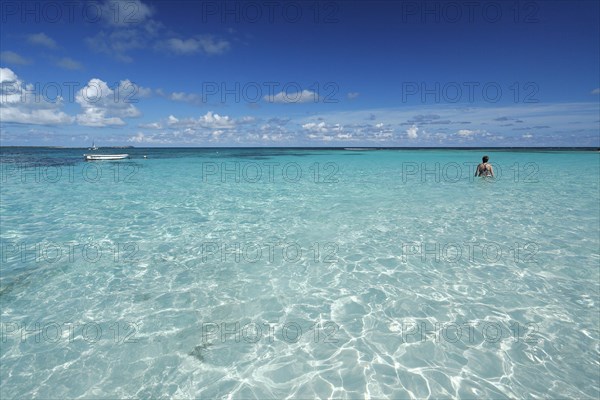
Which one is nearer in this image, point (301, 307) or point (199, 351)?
point (199, 351)

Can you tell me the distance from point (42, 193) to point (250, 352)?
80.5 ft

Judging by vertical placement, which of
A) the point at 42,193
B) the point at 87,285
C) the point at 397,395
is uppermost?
the point at 42,193

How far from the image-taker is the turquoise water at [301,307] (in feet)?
17.8

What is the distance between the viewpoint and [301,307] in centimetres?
766

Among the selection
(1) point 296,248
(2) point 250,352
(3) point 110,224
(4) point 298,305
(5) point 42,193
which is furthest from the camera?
(5) point 42,193

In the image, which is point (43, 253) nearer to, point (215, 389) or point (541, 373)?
point (215, 389)

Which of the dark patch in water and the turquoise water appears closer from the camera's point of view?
the turquoise water

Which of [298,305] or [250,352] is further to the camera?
[298,305]

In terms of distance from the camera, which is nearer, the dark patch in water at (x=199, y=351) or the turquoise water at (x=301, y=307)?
the turquoise water at (x=301, y=307)

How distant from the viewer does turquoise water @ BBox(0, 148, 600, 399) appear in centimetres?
543

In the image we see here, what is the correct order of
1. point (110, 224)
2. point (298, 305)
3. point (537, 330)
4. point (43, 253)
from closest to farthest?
point (537, 330), point (298, 305), point (43, 253), point (110, 224)

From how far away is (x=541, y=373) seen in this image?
5469 mm

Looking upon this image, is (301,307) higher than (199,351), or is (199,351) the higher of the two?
(301,307)

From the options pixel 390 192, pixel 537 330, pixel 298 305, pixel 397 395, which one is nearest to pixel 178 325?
pixel 298 305
